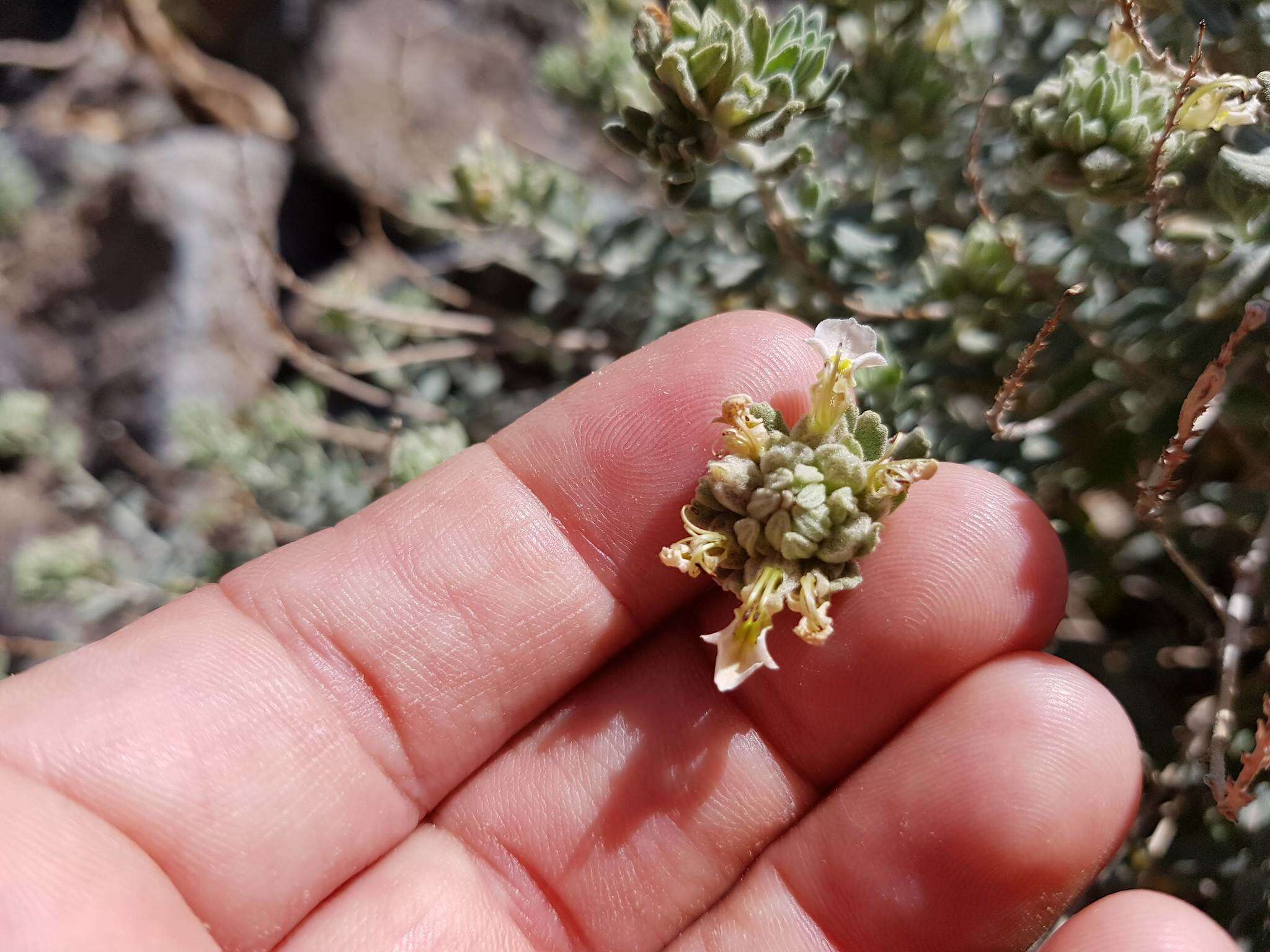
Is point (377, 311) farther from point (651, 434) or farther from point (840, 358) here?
point (840, 358)

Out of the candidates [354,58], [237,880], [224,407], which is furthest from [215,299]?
[237,880]

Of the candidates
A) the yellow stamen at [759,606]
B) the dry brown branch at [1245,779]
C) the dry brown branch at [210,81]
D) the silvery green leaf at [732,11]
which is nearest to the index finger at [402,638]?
the yellow stamen at [759,606]

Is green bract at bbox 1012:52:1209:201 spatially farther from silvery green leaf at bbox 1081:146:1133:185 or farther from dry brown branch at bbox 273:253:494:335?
dry brown branch at bbox 273:253:494:335

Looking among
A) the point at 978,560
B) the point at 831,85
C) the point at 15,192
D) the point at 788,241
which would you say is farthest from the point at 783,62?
the point at 15,192

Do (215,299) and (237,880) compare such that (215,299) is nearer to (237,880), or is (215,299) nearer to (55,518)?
(55,518)

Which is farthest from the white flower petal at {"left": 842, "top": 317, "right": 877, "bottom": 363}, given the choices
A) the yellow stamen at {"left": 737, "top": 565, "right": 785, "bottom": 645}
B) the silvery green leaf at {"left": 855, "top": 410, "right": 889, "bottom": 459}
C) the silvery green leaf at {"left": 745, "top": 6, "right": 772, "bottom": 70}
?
the silvery green leaf at {"left": 745, "top": 6, "right": 772, "bottom": 70}
